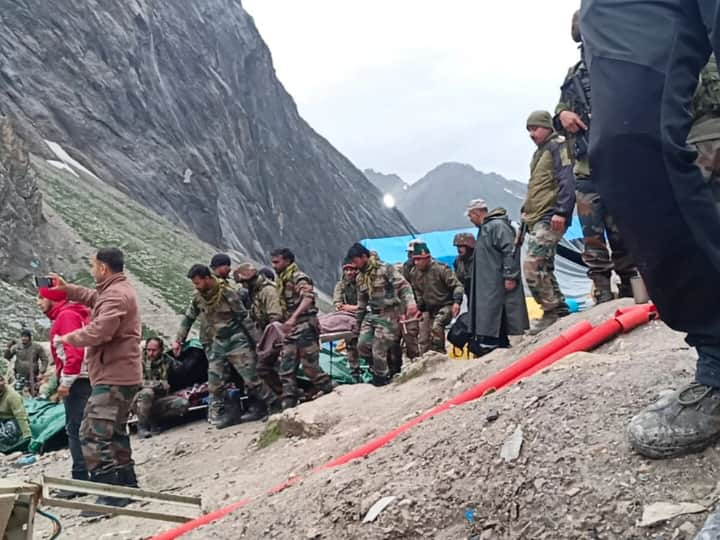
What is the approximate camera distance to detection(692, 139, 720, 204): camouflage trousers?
180 centimetres

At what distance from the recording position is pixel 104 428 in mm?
5070

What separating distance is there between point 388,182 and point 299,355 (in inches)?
5150

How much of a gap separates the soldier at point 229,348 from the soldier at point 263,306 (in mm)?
107

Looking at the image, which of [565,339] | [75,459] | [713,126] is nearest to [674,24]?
[713,126]

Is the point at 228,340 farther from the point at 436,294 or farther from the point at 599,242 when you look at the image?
the point at 599,242

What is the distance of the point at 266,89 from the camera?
68.6 m

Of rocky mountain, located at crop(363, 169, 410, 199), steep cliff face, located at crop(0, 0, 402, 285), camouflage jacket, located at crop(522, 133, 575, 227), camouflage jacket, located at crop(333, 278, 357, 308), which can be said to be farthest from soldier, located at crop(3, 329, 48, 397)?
rocky mountain, located at crop(363, 169, 410, 199)

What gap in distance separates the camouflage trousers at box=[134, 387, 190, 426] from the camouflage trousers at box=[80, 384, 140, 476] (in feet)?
8.87

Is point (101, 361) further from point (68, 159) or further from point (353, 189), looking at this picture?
point (353, 189)

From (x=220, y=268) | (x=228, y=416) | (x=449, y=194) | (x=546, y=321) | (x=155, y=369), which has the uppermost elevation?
(x=449, y=194)

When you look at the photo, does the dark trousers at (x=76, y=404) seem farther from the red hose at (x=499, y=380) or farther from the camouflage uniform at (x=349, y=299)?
the camouflage uniform at (x=349, y=299)

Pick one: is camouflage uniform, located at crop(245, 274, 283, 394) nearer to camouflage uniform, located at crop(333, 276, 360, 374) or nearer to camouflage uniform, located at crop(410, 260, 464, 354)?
camouflage uniform, located at crop(410, 260, 464, 354)

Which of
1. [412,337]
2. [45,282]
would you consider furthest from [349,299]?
[45,282]

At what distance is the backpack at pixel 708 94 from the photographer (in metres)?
1.94
